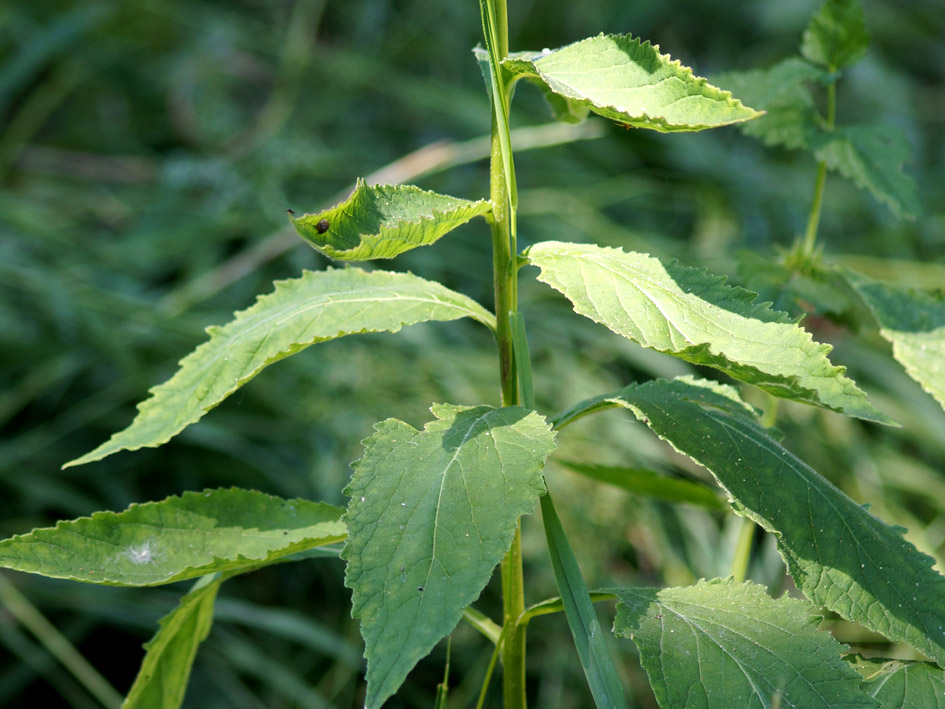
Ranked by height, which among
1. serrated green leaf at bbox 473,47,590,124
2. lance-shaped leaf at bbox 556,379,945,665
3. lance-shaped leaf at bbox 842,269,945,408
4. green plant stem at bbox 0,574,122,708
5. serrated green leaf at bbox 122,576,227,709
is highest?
serrated green leaf at bbox 473,47,590,124

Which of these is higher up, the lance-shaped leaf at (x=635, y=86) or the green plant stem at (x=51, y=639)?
the lance-shaped leaf at (x=635, y=86)

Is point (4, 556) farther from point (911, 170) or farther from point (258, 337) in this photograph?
point (911, 170)

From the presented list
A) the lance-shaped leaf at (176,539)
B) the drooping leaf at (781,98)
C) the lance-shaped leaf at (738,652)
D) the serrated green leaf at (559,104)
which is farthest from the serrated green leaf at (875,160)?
the lance-shaped leaf at (176,539)

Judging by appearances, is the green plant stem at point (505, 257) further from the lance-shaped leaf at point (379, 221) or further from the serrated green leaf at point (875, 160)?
the serrated green leaf at point (875, 160)

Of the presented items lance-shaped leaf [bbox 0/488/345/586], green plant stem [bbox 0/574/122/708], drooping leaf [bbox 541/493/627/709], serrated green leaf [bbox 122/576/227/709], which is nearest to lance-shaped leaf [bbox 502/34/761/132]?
drooping leaf [bbox 541/493/627/709]

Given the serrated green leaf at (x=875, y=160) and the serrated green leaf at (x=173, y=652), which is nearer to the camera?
the serrated green leaf at (x=173, y=652)

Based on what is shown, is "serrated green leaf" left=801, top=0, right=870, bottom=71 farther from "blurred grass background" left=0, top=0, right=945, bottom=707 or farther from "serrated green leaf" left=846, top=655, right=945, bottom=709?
"serrated green leaf" left=846, top=655, right=945, bottom=709

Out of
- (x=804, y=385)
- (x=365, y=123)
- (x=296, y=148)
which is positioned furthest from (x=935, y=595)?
(x=365, y=123)
